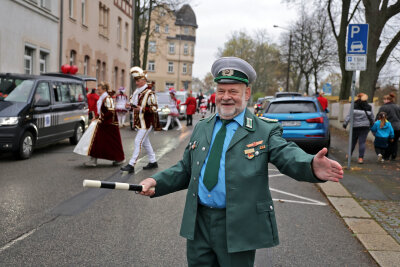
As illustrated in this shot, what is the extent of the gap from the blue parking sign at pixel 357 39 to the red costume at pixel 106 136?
18.1ft

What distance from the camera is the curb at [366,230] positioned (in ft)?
15.2

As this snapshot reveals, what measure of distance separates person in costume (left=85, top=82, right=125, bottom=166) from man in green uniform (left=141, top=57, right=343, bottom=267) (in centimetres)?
726

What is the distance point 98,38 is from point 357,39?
2447cm

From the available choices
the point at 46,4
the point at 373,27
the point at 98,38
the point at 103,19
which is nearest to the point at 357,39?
the point at 373,27

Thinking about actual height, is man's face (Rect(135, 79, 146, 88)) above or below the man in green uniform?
above

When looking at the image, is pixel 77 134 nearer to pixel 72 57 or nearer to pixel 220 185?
pixel 220 185

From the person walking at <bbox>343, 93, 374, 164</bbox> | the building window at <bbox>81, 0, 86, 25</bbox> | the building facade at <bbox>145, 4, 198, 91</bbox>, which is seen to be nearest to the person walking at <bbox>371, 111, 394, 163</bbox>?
the person walking at <bbox>343, 93, 374, 164</bbox>

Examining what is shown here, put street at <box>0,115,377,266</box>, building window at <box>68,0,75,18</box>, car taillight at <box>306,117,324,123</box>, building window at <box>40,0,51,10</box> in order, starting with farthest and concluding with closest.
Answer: building window at <box>68,0,75,18</box>
building window at <box>40,0,51,10</box>
car taillight at <box>306,117,324,123</box>
street at <box>0,115,377,266</box>

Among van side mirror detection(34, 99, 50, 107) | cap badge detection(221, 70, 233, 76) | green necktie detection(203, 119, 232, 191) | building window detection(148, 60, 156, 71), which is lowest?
van side mirror detection(34, 99, 50, 107)

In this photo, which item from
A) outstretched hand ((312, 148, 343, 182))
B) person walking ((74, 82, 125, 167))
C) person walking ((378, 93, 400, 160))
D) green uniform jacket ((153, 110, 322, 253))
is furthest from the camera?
person walking ((378, 93, 400, 160))

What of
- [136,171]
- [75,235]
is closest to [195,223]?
[75,235]

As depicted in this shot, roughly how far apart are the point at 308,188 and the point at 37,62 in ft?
55.3

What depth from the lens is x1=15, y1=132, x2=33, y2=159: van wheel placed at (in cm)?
1036

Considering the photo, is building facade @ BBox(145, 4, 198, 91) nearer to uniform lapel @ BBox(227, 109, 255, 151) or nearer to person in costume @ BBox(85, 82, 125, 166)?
person in costume @ BBox(85, 82, 125, 166)
